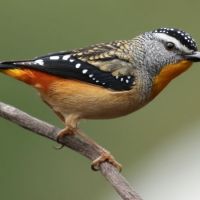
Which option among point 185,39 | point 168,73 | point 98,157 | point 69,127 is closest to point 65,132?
point 69,127

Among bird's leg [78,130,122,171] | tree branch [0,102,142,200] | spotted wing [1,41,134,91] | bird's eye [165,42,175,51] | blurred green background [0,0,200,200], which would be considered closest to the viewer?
tree branch [0,102,142,200]

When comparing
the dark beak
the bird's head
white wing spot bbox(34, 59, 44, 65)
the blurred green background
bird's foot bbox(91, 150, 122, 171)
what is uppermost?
the blurred green background

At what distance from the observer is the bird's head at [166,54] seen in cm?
989

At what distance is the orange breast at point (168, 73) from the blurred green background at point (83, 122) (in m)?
3.32

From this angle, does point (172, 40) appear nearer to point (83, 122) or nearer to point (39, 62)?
point (39, 62)

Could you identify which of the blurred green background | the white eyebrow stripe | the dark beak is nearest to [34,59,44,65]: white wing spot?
the white eyebrow stripe

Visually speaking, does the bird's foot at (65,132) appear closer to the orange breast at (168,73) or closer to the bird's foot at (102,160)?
the bird's foot at (102,160)

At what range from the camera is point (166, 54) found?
10.1 meters

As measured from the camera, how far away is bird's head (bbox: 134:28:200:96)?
32.4 ft

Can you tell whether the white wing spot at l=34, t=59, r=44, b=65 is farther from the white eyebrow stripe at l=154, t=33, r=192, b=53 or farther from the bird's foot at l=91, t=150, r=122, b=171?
the white eyebrow stripe at l=154, t=33, r=192, b=53

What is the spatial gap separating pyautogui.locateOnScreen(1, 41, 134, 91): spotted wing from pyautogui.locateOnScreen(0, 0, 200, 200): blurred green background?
3.11m

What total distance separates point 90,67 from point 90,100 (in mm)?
387

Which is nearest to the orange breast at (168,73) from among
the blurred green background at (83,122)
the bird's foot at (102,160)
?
the bird's foot at (102,160)

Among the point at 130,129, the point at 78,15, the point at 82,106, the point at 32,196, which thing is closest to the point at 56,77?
the point at 82,106
